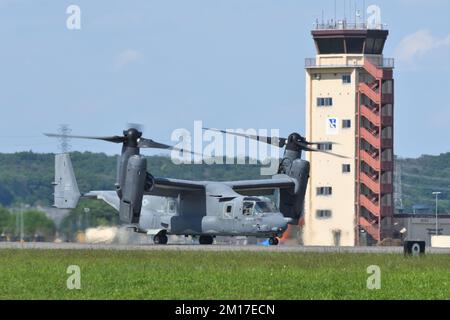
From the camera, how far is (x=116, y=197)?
68.6 meters

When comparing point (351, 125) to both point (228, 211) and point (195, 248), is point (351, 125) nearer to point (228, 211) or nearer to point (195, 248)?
point (228, 211)

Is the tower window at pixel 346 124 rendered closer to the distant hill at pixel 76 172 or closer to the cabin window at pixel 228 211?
the distant hill at pixel 76 172

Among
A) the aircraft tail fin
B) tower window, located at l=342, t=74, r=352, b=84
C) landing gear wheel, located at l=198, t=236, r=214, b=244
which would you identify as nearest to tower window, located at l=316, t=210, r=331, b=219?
tower window, located at l=342, t=74, r=352, b=84

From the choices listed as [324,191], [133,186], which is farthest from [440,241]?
[133,186]

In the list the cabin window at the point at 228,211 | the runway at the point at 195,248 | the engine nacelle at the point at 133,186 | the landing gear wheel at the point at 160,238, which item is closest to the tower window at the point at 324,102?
the landing gear wheel at the point at 160,238

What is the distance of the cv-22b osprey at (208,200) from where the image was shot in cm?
6481

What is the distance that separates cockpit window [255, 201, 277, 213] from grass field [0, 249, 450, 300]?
491 inches

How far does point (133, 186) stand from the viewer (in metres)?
61.1

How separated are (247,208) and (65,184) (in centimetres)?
1012

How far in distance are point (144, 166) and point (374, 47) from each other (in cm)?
4999
